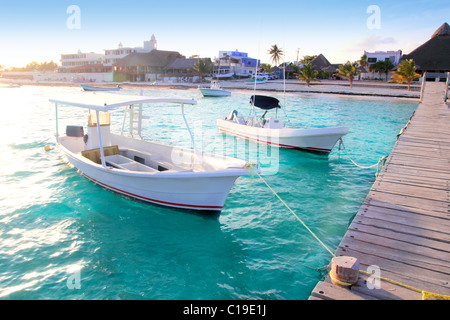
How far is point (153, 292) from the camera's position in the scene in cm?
557

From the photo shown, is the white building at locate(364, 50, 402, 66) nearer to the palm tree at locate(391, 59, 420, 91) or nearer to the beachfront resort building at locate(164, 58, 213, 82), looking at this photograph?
the palm tree at locate(391, 59, 420, 91)

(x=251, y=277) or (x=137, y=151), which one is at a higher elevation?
(x=137, y=151)

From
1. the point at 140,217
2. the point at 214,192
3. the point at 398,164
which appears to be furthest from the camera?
the point at 398,164

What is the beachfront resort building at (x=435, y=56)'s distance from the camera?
4844cm

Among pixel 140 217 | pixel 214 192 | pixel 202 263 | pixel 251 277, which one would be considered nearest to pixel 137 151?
pixel 140 217

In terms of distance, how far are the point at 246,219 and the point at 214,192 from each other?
1.39 metres

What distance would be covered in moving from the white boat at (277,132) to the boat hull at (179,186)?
8.59 m

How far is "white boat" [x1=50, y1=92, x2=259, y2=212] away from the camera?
7.64 metres

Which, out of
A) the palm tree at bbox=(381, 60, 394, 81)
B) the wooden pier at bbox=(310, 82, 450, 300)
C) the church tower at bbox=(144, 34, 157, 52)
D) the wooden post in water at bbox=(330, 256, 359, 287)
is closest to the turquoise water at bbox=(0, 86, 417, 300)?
the wooden pier at bbox=(310, 82, 450, 300)

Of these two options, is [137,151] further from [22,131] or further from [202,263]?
[22,131]

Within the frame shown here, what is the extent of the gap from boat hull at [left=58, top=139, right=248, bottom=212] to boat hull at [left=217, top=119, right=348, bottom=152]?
856 centimetres
